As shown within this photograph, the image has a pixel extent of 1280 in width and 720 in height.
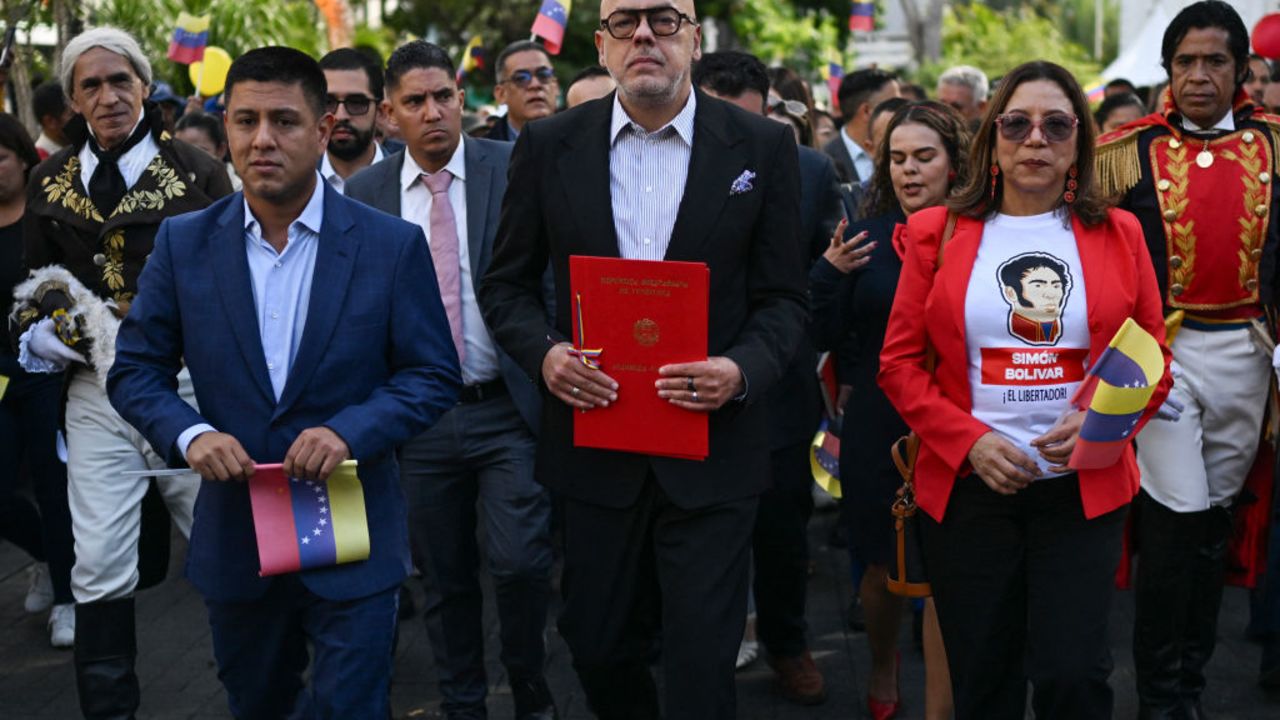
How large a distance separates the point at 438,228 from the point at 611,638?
75.0 inches

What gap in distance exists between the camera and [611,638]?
4418 mm

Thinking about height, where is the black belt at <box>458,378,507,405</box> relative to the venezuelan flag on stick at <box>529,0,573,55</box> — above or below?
below

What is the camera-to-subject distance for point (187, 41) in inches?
439

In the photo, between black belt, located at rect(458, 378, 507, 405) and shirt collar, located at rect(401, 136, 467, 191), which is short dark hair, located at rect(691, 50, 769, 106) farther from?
black belt, located at rect(458, 378, 507, 405)

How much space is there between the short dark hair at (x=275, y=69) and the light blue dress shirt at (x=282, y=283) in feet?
0.99

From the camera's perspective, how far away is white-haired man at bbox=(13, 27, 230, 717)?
5363 mm

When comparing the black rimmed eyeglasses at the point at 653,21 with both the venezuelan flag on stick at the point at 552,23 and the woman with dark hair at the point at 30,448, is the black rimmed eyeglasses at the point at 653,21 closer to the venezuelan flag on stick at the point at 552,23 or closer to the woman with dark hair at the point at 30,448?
Result: the woman with dark hair at the point at 30,448

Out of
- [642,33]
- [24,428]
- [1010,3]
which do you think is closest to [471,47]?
[24,428]

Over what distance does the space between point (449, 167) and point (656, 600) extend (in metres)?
2.02

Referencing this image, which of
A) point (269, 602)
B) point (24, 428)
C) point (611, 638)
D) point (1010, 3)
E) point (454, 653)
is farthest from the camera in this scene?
point (1010, 3)

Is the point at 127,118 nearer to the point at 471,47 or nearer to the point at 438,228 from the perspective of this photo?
the point at 438,228

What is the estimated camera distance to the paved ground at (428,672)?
19.7ft

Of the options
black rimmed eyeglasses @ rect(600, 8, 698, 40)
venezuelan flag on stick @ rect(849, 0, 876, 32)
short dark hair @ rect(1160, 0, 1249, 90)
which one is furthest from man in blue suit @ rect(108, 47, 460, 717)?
venezuelan flag on stick @ rect(849, 0, 876, 32)

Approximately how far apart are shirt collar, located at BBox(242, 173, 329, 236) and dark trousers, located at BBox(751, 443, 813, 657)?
2.48m
